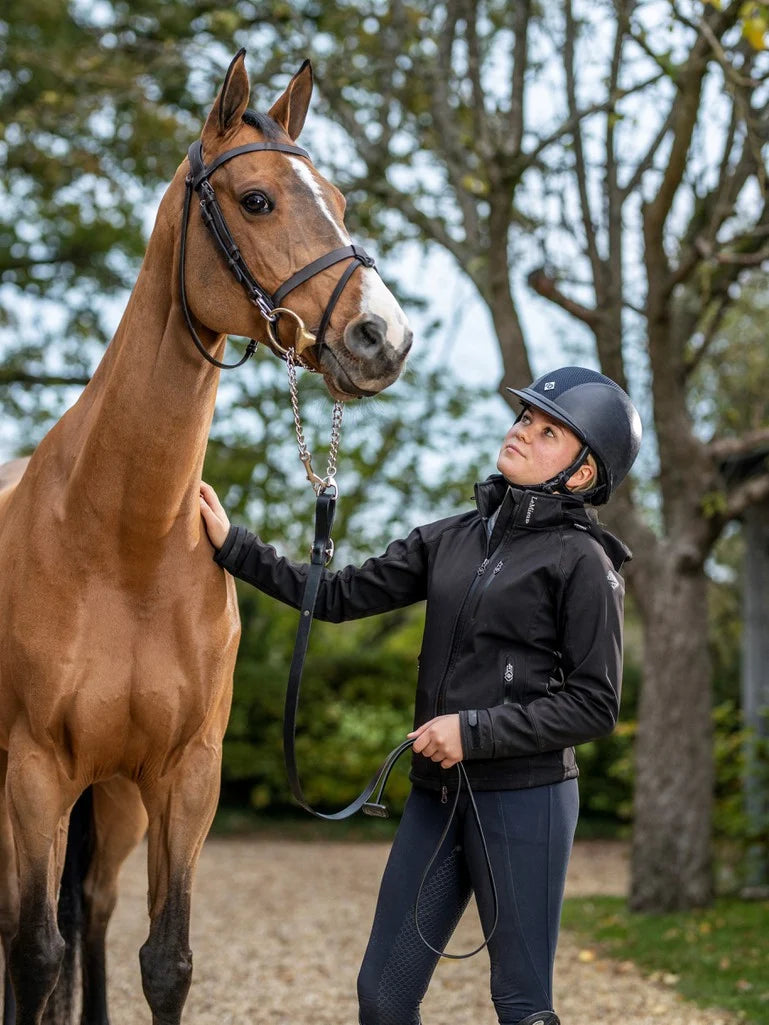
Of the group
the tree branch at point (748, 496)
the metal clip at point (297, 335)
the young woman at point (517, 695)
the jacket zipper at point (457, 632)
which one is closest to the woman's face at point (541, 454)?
the young woman at point (517, 695)

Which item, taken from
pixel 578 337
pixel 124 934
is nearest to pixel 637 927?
pixel 124 934

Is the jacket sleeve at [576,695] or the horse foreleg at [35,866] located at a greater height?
the jacket sleeve at [576,695]

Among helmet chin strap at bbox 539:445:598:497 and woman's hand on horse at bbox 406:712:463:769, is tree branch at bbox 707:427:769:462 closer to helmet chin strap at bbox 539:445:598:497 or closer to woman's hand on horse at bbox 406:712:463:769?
helmet chin strap at bbox 539:445:598:497

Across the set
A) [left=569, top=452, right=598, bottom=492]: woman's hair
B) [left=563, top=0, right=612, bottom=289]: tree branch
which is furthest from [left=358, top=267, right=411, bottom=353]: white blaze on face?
[left=563, top=0, right=612, bottom=289]: tree branch

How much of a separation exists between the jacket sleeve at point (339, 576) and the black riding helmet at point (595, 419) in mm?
439

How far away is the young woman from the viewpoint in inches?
97.7

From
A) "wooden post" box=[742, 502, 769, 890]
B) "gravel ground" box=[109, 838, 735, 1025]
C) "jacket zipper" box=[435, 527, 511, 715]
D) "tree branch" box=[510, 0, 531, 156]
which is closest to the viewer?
"jacket zipper" box=[435, 527, 511, 715]

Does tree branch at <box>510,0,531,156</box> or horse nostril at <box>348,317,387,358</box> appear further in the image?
tree branch at <box>510,0,531,156</box>

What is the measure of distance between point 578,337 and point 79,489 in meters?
10.0

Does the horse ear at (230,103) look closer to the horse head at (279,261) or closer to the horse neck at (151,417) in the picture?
the horse head at (279,261)

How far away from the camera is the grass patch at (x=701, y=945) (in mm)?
5121

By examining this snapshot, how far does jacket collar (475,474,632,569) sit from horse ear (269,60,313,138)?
1.03 m

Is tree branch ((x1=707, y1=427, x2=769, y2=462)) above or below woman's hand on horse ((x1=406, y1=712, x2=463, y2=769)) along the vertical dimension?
above

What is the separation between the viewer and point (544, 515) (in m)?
2.63
